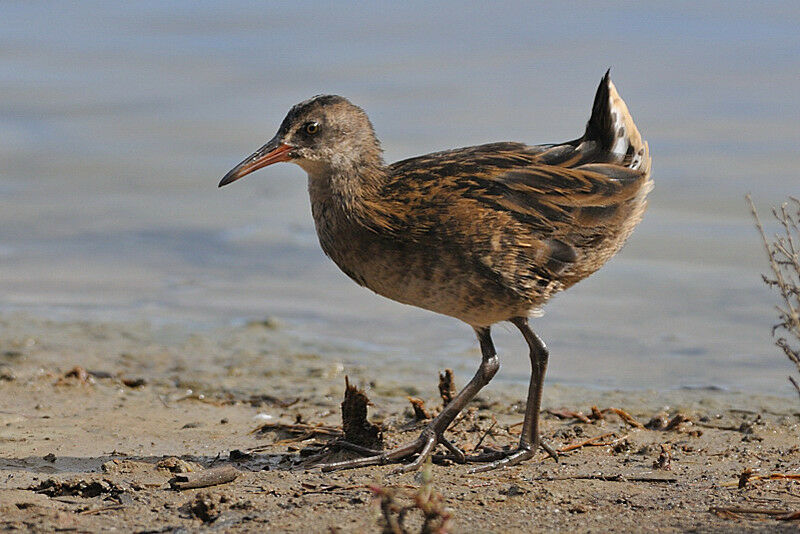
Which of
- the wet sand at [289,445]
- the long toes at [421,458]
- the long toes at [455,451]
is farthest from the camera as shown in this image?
the long toes at [455,451]

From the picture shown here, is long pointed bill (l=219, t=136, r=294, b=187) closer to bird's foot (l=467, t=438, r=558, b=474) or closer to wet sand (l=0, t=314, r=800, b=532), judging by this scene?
wet sand (l=0, t=314, r=800, b=532)

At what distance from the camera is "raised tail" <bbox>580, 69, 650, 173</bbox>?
20.8 feet

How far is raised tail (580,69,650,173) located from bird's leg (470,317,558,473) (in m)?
1.01

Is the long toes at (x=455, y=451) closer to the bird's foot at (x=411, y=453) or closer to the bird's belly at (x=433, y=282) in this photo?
the bird's foot at (x=411, y=453)

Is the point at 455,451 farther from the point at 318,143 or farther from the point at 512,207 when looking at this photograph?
the point at 318,143

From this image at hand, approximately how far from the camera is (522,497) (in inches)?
203

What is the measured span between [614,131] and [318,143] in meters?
1.54

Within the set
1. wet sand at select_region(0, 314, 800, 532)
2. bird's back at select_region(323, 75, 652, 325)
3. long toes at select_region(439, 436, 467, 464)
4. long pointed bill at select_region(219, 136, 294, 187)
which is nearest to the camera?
wet sand at select_region(0, 314, 800, 532)

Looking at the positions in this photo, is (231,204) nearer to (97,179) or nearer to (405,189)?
(97,179)

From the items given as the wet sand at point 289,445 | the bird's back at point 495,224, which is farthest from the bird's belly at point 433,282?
the wet sand at point 289,445

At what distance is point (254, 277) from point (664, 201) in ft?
12.7

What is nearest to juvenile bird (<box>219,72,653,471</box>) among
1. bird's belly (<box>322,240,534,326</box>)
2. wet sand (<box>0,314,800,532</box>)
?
bird's belly (<box>322,240,534,326</box>)

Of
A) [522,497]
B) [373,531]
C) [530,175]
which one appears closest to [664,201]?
[530,175]

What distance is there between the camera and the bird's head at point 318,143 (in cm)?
627
